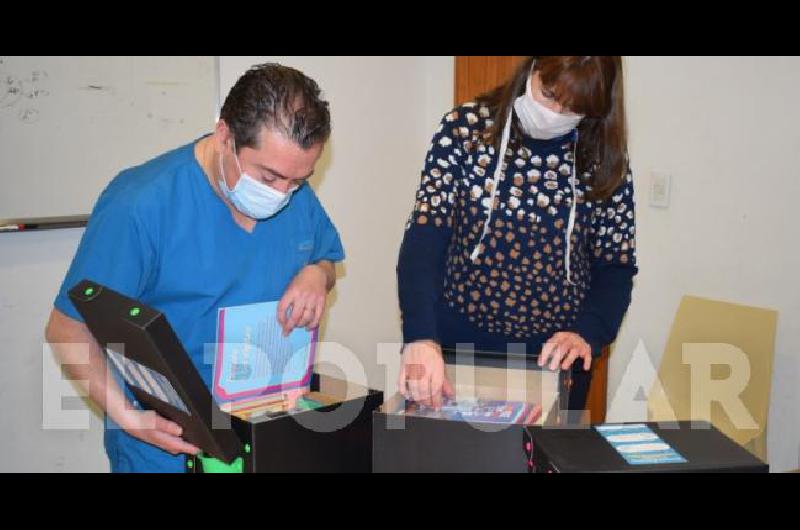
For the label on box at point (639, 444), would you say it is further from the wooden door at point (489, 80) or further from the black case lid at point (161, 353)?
the wooden door at point (489, 80)

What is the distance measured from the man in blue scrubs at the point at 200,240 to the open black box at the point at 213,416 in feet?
0.28

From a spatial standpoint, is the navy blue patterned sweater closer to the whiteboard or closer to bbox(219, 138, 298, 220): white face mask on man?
bbox(219, 138, 298, 220): white face mask on man

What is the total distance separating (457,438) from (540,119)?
59 centimetres

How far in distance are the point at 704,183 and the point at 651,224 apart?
23cm

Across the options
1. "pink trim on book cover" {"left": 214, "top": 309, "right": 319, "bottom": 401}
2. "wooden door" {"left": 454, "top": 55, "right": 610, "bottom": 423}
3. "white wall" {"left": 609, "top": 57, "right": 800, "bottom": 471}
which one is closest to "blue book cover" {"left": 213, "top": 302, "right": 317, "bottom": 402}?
"pink trim on book cover" {"left": 214, "top": 309, "right": 319, "bottom": 401}

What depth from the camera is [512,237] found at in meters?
1.43

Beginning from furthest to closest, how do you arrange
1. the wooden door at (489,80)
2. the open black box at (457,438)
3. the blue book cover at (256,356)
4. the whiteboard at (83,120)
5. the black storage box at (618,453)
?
the wooden door at (489,80) < the whiteboard at (83,120) < the blue book cover at (256,356) < the open black box at (457,438) < the black storage box at (618,453)

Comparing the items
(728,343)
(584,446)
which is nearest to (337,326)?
(728,343)

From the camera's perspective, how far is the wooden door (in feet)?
9.00

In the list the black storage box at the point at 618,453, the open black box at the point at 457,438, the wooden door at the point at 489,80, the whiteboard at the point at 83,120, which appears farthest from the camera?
the wooden door at the point at 489,80

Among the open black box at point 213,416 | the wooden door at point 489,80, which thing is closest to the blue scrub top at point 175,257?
the open black box at point 213,416

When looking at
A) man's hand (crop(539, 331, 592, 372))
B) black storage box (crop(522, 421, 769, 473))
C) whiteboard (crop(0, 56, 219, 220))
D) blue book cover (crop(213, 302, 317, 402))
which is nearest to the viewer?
black storage box (crop(522, 421, 769, 473))

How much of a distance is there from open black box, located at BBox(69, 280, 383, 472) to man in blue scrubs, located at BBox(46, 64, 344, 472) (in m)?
0.09

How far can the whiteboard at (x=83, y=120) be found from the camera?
2111 millimetres
